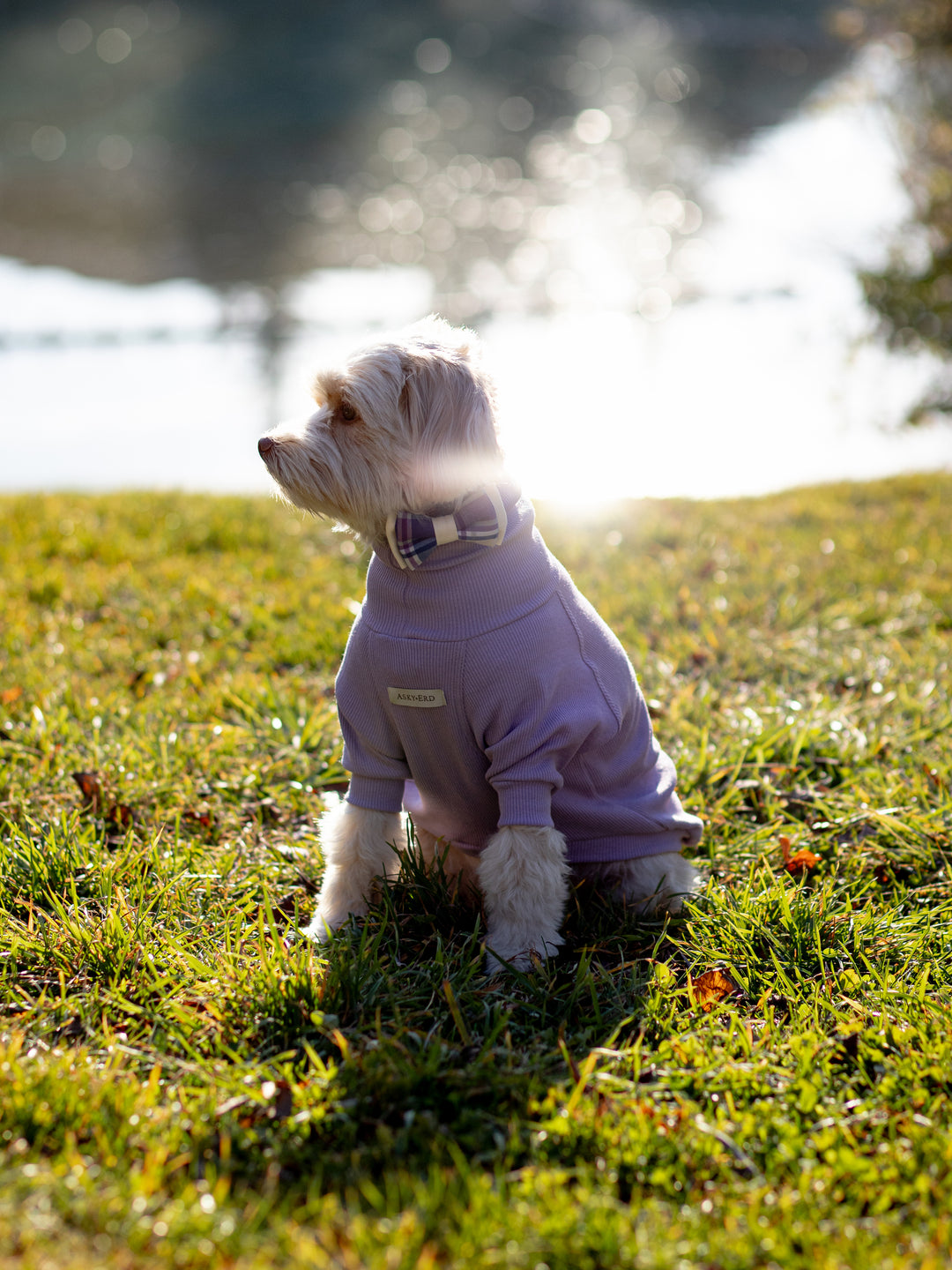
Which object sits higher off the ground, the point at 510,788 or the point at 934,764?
the point at 510,788

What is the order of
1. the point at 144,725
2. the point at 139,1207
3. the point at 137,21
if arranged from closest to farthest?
the point at 139,1207, the point at 144,725, the point at 137,21

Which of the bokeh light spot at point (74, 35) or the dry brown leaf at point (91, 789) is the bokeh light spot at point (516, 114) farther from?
the dry brown leaf at point (91, 789)

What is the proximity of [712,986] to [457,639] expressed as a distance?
3.81 feet

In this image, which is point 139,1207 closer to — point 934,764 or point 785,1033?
point 785,1033

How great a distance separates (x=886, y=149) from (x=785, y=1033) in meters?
14.1

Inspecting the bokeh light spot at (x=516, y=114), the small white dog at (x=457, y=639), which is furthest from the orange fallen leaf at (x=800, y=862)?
the bokeh light spot at (x=516, y=114)

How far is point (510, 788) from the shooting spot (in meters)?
2.67

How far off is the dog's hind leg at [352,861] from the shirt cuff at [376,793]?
0.02 metres

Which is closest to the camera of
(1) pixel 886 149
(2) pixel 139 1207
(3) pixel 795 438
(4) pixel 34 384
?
(2) pixel 139 1207

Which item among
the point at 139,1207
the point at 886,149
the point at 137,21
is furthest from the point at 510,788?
the point at 137,21

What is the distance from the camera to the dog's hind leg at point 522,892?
107 inches

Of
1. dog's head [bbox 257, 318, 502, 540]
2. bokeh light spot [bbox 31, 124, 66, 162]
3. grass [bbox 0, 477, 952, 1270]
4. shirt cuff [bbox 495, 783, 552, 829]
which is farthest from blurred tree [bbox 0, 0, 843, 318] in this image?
shirt cuff [bbox 495, 783, 552, 829]

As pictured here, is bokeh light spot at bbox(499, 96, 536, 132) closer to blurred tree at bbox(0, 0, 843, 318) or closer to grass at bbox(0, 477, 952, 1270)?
blurred tree at bbox(0, 0, 843, 318)

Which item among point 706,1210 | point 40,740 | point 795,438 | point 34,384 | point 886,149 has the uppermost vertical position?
point 886,149
